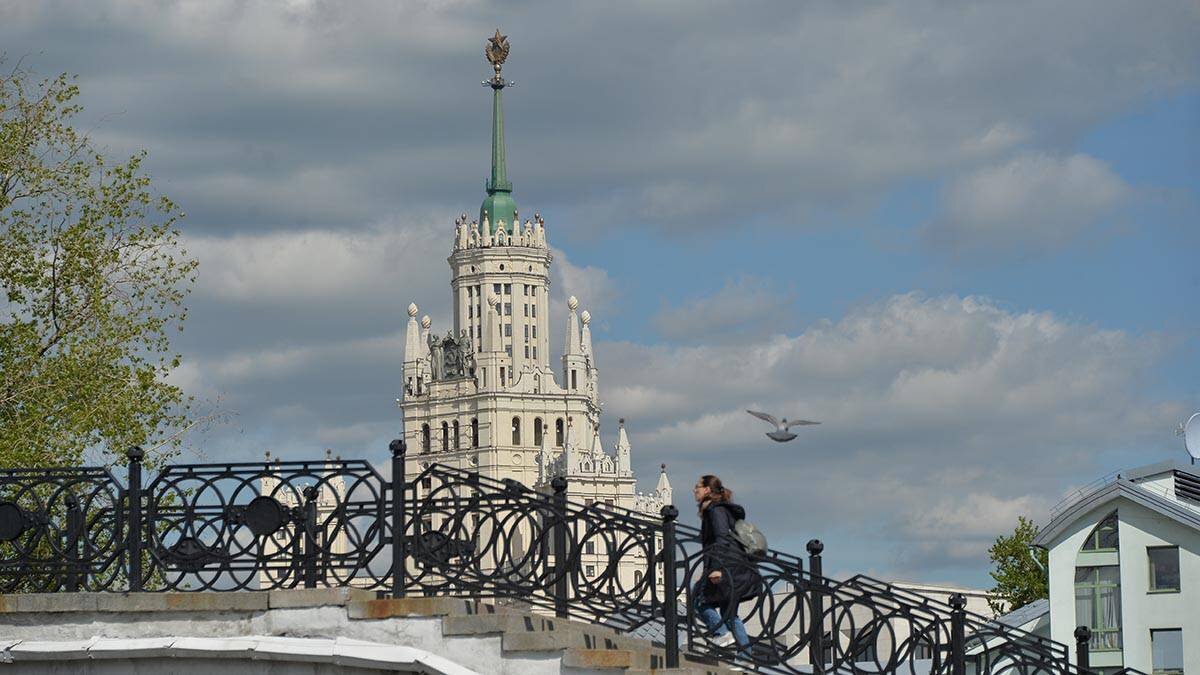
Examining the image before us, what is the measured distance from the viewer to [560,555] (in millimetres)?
15969

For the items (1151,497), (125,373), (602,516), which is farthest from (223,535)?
(1151,497)

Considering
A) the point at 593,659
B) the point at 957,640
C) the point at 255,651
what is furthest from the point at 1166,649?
the point at 255,651

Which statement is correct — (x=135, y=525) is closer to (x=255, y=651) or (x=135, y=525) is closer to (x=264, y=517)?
(x=264, y=517)

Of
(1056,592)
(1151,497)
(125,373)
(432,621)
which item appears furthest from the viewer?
(1056,592)

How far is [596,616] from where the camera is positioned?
1577 centimetres

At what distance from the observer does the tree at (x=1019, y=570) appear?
3676 inches

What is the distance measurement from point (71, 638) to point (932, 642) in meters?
6.97

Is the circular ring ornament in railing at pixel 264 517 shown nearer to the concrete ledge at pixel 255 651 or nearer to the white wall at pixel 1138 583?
the concrete ledge at pixel 255 651

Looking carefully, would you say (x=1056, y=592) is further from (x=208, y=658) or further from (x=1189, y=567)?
(x=208, y=658)

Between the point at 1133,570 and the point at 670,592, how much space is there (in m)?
41.5

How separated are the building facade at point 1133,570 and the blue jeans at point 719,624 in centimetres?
3894

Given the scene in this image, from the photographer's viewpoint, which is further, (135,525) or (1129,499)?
(1129,499)

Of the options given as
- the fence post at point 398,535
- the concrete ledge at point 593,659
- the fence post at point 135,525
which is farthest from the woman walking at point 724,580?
the fence post at point 135,525

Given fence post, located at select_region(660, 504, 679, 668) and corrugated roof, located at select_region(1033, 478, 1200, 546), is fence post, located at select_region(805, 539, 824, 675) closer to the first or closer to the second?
fence post, located at select_region(660, 504, 679, 668)
